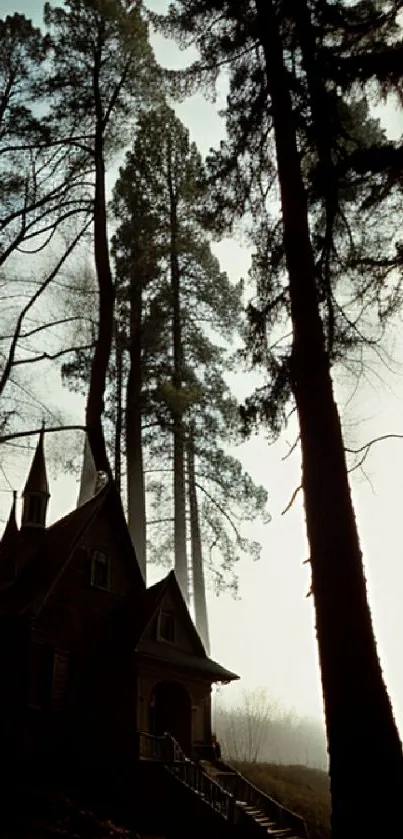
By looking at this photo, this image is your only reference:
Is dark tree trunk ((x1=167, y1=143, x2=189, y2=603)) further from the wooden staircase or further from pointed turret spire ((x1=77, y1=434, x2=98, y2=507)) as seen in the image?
the wooden staircase

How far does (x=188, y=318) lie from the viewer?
22.0m

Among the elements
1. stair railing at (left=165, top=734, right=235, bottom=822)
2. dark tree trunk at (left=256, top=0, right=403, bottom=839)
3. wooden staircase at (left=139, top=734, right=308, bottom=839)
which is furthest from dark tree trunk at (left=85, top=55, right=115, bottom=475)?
dark tree trunk at (left=256, top=0, right=403, bottom=839)

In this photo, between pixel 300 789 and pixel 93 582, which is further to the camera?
pixel 300 789

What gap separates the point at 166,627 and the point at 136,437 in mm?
5785

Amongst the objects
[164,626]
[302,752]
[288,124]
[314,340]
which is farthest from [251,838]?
[302,752]

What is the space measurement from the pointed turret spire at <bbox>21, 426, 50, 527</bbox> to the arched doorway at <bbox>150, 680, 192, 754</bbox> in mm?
5160

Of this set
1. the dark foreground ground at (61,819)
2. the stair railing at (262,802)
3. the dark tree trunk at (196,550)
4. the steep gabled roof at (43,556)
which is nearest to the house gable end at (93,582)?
the steep gabled roof at (43,556)

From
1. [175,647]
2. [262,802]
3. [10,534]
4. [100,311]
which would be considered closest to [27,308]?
[100,311]

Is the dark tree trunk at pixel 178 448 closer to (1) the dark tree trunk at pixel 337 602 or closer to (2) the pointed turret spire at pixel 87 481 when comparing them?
(2) the pointed turret spire at pixel 87 481

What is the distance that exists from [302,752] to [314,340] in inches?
2209

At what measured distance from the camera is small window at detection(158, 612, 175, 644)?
16.0m

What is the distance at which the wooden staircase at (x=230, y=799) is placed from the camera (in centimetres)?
1210

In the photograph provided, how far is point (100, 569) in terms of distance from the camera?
16.0 meters

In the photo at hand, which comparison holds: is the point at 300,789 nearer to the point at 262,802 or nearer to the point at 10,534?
the point at 262,802
